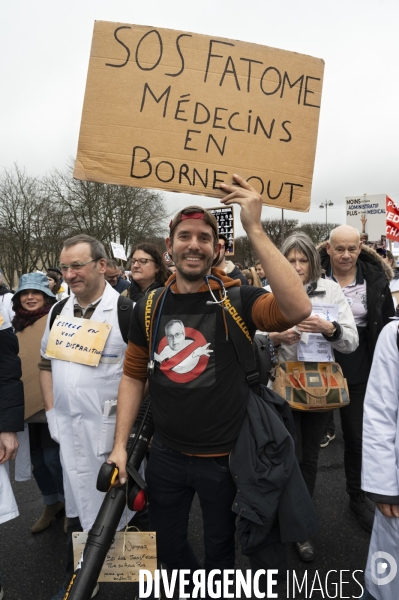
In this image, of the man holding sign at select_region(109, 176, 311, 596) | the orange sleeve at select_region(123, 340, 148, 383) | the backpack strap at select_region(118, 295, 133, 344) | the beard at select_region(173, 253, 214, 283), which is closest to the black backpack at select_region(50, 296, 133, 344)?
the backpack strap at select_region(118, 295, 133, 344)

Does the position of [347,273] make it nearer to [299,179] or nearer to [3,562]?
[299,179]

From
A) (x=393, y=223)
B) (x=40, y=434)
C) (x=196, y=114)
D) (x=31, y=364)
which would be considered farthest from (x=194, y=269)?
(x=393, y=223)

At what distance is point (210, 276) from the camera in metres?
1.73

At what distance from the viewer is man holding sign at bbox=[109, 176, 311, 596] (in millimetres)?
1678

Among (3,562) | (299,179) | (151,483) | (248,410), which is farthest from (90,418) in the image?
(299,179)

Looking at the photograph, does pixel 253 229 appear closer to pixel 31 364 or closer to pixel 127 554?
pixel 127 554

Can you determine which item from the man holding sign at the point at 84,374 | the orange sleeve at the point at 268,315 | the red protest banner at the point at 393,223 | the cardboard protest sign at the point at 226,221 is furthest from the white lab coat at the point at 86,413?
the red protest banner at the point at 393,223

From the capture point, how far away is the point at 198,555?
8.58 ft

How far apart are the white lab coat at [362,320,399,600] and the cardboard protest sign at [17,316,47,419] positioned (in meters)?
2.14

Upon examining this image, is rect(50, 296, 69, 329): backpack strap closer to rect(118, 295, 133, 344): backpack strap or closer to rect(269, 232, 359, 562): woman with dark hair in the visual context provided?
rect(118, 295, 133, 344): backpack strap

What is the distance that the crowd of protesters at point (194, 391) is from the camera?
160 cm

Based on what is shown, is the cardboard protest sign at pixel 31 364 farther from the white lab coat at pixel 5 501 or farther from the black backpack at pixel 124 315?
the black backpack at pixel 124 315

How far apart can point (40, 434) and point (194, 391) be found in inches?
67.7

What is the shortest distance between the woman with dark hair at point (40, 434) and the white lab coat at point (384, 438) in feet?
6.88
